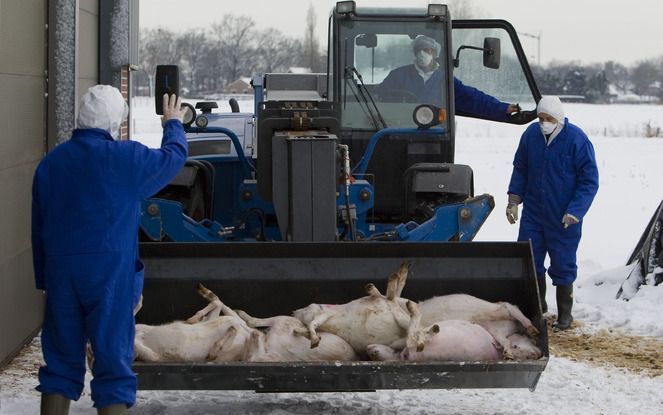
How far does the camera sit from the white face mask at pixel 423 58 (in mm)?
9195

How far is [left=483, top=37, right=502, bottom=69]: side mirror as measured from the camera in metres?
8.99

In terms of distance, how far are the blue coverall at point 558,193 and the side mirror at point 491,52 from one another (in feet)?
2.10

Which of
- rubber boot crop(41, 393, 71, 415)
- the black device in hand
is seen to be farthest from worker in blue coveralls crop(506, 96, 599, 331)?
rubber boot crop(41, 393, 71, 415)

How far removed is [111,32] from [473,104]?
355 centimetres

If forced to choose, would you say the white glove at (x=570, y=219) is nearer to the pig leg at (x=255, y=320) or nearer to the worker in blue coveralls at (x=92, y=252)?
the pig leg at (x=255, y=320)

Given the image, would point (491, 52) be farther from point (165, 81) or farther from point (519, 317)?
point (519, 317)

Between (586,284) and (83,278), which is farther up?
(83,278)

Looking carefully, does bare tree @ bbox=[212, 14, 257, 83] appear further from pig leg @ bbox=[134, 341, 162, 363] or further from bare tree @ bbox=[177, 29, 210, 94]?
pig leg @ bbox=[134, 341, 162, 363]

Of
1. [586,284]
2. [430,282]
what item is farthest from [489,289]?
[586,284]

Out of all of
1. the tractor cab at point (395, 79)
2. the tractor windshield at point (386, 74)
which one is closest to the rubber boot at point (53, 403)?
the tractor cab at point (395, 79)

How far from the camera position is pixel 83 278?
16.3 ft

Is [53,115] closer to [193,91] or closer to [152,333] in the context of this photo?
[152,333]

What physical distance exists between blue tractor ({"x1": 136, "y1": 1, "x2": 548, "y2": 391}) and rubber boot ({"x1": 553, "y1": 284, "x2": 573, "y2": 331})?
1018 millimetres

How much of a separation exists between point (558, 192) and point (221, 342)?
3.68 metres
